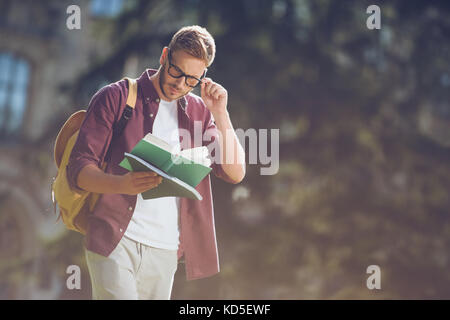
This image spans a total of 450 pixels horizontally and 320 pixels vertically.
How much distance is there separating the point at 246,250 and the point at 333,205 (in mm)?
1211

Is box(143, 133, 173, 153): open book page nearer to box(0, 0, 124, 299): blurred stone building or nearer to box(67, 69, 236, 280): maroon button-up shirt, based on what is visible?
box(67, 69, 236, 280): maroon button-up shirt

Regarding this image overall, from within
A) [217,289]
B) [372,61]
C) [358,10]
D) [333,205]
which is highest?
[358,10]

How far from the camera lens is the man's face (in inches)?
96.1

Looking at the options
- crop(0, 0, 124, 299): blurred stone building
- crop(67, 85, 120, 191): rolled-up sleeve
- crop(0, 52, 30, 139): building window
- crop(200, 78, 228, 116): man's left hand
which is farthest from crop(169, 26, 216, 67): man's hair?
crop(0, 52, 30, 139): building window

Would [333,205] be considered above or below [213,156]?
above

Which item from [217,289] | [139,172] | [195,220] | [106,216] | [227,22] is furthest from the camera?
[227,22]

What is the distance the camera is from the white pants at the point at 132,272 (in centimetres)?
230

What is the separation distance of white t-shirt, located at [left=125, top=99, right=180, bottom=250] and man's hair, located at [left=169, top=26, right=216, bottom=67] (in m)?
0.28

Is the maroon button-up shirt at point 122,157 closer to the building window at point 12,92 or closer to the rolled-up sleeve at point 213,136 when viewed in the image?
the rolled-up sleeve at point 213,136

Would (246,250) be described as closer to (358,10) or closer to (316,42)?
(316,42)

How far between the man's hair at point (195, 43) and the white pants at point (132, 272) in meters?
0.86

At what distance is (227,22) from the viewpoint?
6.70 meters

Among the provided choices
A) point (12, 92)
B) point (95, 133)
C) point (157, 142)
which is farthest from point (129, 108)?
point (12, 92)

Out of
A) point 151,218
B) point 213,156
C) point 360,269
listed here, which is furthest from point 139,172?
point 360,269
